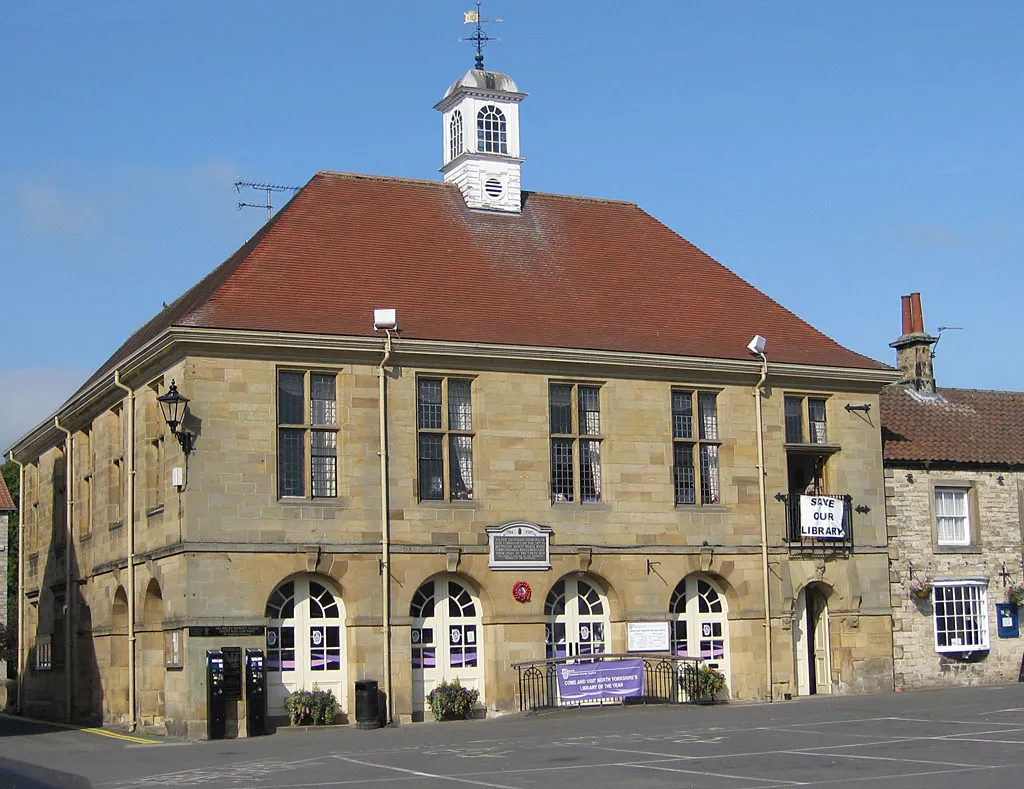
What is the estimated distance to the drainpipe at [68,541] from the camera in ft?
117

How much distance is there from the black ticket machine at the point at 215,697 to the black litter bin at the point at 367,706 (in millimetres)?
2417

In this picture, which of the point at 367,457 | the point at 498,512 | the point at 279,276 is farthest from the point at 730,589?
the point at 279,276

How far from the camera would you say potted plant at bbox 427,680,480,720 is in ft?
94.2

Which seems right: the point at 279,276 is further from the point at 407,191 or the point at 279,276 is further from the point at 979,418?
the point at 979,418

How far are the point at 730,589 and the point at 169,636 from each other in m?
11.4

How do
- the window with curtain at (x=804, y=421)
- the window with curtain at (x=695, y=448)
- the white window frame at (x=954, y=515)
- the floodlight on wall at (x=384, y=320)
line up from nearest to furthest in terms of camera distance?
1. the floodlight on wall at (x=384, y=320)
2. the window with curtain at (x=695, y=448)
3. the window with curtain at (x=804, y=421)
4. the white window frame at (x=954, y=515)

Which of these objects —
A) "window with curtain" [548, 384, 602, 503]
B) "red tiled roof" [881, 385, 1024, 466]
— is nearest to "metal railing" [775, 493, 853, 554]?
"red tiled roof" [881, 385, 1024, 466]

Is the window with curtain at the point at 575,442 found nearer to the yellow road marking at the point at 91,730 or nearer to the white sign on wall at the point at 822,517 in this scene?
the white sign on wall at the point at 822,517

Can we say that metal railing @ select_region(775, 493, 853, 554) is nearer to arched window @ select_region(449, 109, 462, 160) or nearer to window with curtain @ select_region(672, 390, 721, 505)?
window with curtain @ select_region(672, 390, 721, 505)

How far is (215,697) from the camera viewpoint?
87.5ft

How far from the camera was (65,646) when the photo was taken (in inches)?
1459

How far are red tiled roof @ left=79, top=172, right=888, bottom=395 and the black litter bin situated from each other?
6.55 meters

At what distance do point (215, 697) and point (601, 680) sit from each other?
749cm

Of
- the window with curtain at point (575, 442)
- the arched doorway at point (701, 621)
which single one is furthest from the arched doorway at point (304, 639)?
the arched doorway at point (701, 621)
